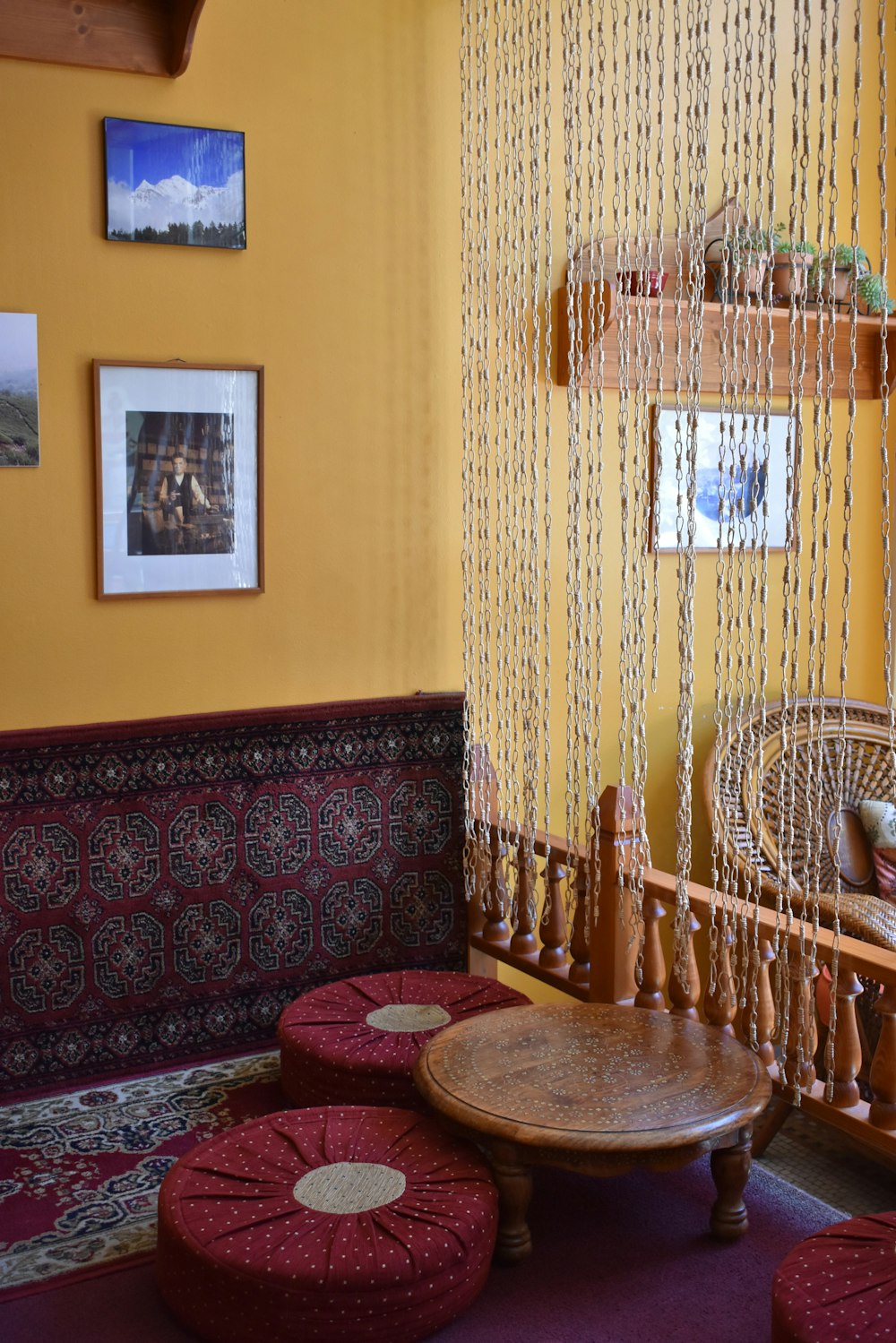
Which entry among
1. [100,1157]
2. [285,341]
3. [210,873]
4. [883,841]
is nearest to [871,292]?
[883,841]

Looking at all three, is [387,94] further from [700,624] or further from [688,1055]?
[688,1055]

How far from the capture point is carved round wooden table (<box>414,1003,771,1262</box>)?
2627 millimetres

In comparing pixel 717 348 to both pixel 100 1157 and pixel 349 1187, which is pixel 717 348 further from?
pixel 100 1157

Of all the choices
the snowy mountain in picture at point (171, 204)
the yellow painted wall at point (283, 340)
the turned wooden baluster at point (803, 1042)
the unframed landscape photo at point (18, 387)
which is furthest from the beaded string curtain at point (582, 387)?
the unframed landscape photo at point (18, 387)

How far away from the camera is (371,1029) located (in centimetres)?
338

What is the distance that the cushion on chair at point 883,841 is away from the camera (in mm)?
4402

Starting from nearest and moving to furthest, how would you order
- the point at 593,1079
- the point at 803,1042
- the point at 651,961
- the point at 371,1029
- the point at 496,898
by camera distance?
the point at 593,1079
the point at 803,1042
the point at 371,1029
the point at 651,961
the point at 496,898

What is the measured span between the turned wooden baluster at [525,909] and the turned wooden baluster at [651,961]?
55cm

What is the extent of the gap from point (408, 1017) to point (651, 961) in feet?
2.28

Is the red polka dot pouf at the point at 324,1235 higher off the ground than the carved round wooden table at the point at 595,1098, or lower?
lower

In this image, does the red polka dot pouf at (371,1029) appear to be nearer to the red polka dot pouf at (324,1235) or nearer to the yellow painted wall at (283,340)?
the red polka dot pouf at (324,1235)

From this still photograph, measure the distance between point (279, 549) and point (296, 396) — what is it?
18.6 inches

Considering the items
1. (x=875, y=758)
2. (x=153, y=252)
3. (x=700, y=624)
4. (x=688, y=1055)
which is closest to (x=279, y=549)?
(x=153, y=252)

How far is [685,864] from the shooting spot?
3266mm
